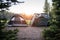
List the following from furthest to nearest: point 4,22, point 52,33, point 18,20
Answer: point 18,20
point 52,33
point 4,22

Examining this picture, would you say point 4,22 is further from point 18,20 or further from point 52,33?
point 18,20

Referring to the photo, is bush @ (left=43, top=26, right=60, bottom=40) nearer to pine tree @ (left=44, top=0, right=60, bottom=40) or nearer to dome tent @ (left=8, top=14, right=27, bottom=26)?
pine tree @ (left=44, top=0, right=60, bottom=40)

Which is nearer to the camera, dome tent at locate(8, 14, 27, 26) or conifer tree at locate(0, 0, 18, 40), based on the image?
conifer tree at locate(0, 0, 18, 40)

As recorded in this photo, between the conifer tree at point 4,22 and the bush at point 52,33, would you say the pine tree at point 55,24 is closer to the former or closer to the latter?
the bush at point 52,33

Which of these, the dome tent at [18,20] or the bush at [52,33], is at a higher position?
the dome tent at [18,20]

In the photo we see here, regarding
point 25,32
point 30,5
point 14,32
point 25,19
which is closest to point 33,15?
point 25,19

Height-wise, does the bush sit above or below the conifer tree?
below

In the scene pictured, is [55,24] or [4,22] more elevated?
[4,22]

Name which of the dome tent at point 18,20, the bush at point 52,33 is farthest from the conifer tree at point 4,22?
the dome tent at point 18,20

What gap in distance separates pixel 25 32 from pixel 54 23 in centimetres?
177

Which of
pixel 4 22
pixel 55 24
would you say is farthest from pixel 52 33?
pixel 4 22

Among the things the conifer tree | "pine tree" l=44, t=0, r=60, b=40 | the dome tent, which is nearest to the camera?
the conifer tree

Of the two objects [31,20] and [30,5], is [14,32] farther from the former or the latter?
[31,20]

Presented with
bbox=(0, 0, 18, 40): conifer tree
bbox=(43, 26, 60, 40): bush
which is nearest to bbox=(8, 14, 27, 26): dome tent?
bbox=(43, 26, 60, 40): bush
